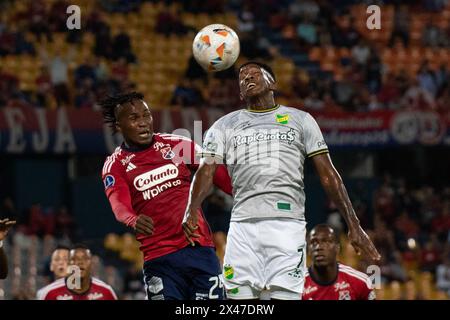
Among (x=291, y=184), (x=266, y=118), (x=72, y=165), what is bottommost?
(x=72, y=165)

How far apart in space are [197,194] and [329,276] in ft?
10.7

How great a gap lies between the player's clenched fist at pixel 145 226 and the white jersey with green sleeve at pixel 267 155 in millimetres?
611

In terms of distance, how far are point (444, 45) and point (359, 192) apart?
5518 millimetres

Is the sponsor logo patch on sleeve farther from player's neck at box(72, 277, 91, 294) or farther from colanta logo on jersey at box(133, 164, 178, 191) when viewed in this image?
player's neck at box(72, 277, 91, 294)

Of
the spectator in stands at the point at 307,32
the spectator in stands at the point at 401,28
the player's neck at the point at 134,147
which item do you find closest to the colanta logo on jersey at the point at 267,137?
the player's neck at the point at 134,147

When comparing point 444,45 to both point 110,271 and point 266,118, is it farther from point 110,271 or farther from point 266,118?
point 266,118

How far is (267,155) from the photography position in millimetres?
7445

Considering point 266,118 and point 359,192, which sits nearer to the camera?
point 266,118

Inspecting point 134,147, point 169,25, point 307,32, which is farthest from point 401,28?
point 134,147

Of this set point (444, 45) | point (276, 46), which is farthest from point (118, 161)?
point (444, 45)

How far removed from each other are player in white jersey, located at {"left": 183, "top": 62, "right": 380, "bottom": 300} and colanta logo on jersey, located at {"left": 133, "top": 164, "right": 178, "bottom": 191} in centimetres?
62

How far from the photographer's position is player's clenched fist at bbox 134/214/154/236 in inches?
291

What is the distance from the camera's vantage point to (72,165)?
65.6 ft

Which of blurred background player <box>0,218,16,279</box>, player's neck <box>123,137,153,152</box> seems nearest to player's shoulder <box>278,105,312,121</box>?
player's neck <box>123,137,153,152</box>
